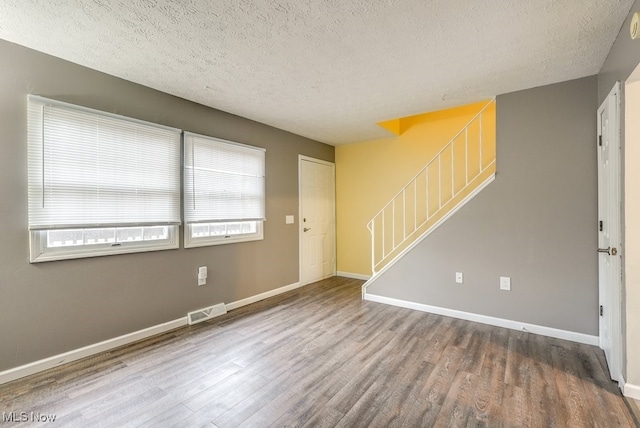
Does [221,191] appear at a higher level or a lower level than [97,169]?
lower

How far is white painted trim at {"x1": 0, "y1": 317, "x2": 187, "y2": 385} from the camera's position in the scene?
2.09 meters

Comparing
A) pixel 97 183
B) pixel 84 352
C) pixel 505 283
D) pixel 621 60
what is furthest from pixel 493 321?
pixel 97 183

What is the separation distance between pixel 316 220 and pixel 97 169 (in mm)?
3158

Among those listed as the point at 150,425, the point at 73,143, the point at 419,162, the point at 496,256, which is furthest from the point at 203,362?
the point at 419,162

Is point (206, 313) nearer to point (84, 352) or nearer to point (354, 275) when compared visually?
point (84, 352)

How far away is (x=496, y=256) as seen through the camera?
3023 mm

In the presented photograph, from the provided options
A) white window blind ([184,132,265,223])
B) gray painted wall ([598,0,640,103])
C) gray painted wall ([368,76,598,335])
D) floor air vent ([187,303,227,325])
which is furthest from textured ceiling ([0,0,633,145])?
floor air vent ([187,303,227,325])

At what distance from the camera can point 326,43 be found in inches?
81.8

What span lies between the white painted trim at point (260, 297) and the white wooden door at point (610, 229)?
348 cm

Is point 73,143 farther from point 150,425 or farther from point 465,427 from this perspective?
point 465,427

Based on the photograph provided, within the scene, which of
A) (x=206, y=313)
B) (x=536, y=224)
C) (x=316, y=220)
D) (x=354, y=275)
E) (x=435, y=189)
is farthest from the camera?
(x=354, y=275)

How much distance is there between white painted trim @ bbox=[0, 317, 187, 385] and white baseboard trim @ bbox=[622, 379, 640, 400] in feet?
12.0

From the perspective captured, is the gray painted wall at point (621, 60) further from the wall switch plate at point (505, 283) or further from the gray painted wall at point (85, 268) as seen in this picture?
the gray painted wall at point (85, 268)

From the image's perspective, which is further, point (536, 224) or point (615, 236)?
point (536, 224)
